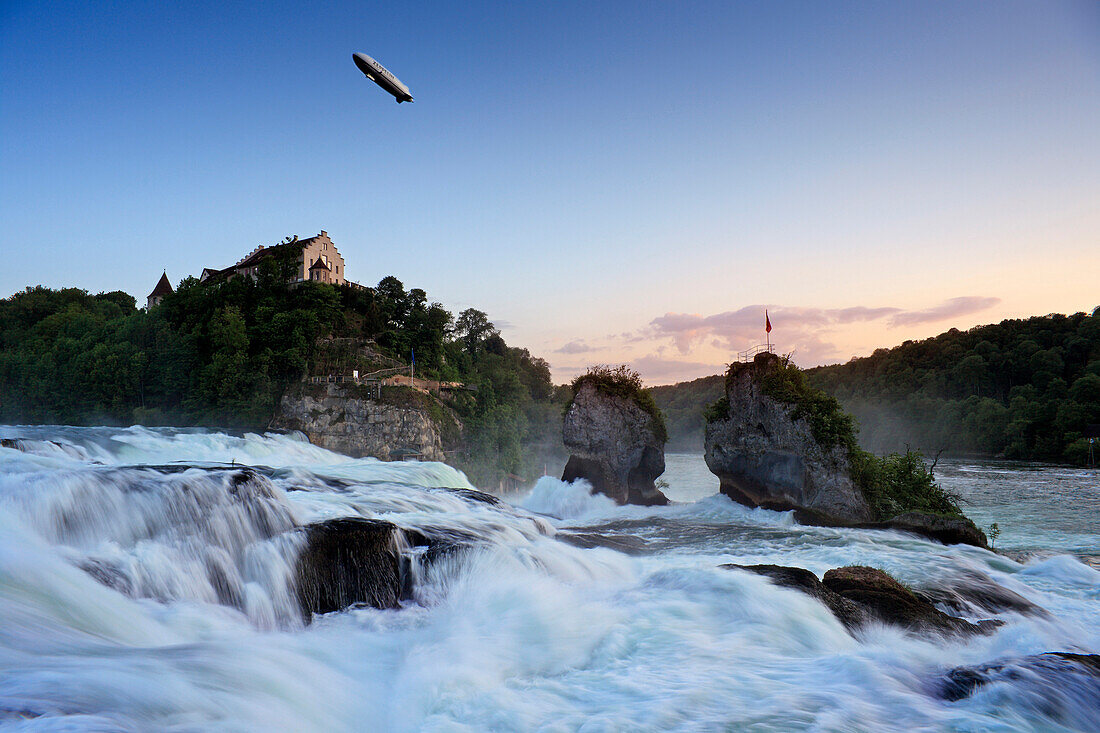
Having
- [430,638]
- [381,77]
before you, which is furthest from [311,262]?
[430,638]

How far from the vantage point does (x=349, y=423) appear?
4050cm

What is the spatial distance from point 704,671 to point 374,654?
428cm

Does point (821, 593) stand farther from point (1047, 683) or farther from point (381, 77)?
point (381, 77)

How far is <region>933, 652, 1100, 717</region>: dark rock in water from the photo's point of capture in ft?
17.8


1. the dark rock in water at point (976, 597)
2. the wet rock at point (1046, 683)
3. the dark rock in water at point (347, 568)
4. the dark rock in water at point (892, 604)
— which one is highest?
the dark rock in water at point (347, 568)

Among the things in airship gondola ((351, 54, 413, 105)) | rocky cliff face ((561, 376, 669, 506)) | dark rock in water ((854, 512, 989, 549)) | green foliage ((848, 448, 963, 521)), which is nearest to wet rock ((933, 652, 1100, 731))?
dark rock in water ((854, 512, 989, 549))

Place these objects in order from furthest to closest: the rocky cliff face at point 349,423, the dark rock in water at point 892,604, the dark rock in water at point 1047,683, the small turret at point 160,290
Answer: the small turret at point 160,290 < the rocky cliff face at point 349,423 < the dark rock in water at point 892,604 < the dark rock in water at point 1047,683

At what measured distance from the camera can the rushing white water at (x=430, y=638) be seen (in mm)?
5230

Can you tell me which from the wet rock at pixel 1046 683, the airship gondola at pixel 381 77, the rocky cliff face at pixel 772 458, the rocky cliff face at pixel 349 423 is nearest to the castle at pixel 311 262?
the rocky cliff face at pixel 349 423

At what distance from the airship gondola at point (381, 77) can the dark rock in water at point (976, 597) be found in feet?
87.5

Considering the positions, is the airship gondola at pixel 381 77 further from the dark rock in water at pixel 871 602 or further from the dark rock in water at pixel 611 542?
the dark rock in water at pixel 871 602

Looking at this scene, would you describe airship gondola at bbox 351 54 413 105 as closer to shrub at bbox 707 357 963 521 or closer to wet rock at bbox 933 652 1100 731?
shrub at bbox 707 357 963 521

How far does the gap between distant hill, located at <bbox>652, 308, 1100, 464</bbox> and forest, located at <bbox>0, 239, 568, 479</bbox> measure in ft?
114

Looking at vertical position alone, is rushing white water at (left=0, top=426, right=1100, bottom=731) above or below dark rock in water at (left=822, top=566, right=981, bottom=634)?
above
